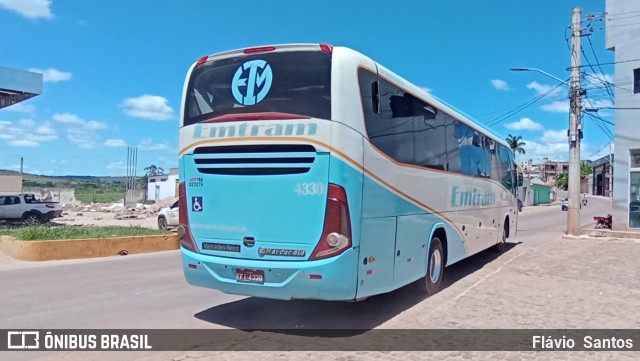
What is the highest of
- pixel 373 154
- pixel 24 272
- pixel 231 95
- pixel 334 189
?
pixel 231 95

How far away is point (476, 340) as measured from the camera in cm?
582

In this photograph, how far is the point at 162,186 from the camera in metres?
69.9

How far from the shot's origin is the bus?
5.69 meters

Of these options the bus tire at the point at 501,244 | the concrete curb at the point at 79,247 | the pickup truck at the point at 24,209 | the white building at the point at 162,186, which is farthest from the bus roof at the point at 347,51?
the white building at the point at 162,186

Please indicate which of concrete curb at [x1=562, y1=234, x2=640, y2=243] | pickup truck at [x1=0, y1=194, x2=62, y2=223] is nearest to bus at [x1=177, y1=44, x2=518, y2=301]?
concrete curb at [x1=562, y1=234, x2=640, y2=243]

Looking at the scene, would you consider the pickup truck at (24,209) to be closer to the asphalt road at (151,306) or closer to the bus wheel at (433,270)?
the asphalt road at (151,306)

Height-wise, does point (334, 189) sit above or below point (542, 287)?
above

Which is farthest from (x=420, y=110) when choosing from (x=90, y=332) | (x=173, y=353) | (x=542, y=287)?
(x=90, y=332)

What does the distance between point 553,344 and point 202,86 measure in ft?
18.2

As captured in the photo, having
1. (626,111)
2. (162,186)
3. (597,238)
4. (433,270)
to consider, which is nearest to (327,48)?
(433,270)

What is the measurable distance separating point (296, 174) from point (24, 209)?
28.2 metres

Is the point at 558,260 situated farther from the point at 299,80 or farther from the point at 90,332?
the point at 90,332

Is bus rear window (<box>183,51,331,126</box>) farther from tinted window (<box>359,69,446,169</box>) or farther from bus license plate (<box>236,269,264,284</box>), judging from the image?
bus license plate (<box>236,269,264,284</box>)

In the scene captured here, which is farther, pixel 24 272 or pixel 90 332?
pixel 24 272
